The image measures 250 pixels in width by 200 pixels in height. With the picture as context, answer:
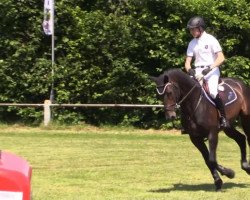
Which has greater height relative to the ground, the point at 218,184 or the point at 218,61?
the point at 218,61

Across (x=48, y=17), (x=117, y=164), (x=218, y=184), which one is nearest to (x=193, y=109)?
(x=218, y=184)

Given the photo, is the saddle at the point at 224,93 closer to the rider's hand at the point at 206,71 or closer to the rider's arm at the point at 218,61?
the rider's hand at the point at 206,71

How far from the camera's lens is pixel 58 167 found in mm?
13523

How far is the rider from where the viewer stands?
10.8m

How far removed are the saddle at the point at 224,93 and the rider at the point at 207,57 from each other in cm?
7

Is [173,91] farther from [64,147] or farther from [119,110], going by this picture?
[119,110]

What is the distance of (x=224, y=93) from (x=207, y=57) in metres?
0.76

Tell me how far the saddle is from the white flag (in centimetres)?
1312

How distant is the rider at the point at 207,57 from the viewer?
1077 centimetres

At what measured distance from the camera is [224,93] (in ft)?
36.9

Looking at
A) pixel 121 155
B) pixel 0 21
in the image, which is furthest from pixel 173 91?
pixel 0 21

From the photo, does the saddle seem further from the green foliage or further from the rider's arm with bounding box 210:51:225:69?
the green foliage

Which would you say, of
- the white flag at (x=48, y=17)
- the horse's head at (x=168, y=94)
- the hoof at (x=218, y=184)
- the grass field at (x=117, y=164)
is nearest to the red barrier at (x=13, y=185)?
the grass field at (x=117, y=164)

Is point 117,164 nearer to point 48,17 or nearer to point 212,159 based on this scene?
point 212,159
